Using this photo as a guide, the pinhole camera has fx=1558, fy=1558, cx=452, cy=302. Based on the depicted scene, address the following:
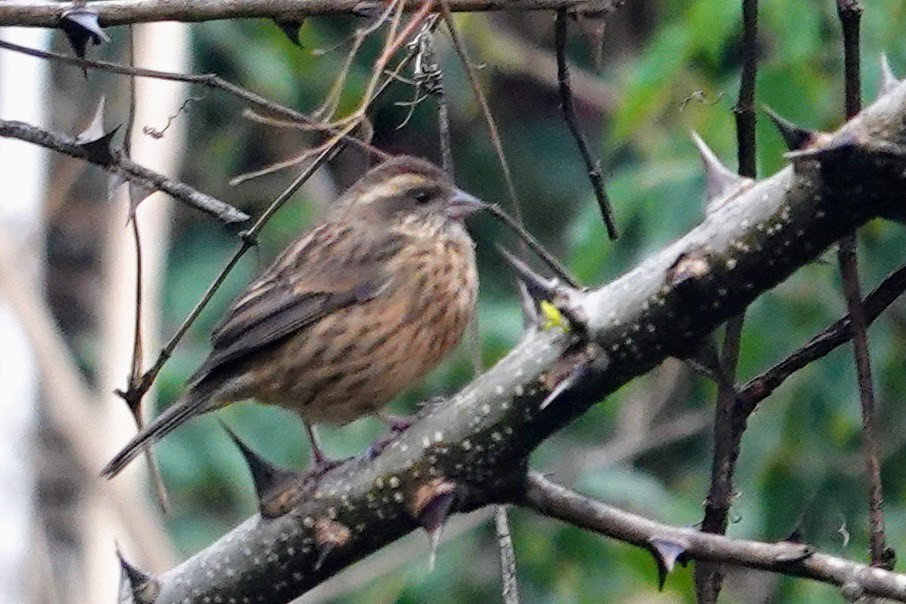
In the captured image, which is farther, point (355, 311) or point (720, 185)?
point (355, 311)

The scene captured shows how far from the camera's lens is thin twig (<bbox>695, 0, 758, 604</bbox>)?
1994 millimetres

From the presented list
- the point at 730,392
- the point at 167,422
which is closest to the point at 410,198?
the point at 167,422

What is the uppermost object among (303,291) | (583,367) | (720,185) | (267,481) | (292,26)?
(292,26)

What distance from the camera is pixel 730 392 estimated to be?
78.2 inches

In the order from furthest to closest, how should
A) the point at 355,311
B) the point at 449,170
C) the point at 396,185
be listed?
the point at 396,185
the point at 355,311
the point at 449,170

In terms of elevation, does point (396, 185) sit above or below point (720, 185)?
below

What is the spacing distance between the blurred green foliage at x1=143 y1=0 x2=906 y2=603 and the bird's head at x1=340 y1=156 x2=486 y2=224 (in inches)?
14.2

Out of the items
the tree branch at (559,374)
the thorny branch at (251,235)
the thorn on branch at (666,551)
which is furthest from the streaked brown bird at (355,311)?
the thorn on branch at (666,551)

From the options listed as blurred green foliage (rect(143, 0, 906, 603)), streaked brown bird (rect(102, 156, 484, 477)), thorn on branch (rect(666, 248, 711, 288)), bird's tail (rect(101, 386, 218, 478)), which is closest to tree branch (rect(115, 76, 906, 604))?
thorn on branch (rect(666, 248, 711, 288))

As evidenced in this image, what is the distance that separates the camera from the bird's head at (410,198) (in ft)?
13.5

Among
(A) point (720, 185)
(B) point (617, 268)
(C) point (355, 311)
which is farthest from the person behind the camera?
(B) point (617, 268)

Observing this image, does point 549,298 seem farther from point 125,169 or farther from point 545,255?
point 125,169

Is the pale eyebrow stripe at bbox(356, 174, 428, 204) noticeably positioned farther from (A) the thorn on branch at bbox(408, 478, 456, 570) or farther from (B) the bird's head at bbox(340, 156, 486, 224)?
(A) the thorn on branch at bbox(408, 478, 456, 570)

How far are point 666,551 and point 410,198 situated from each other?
2.43 meters
